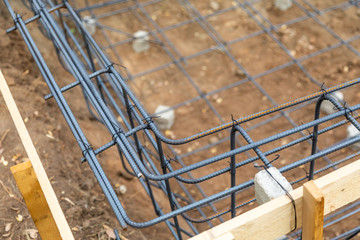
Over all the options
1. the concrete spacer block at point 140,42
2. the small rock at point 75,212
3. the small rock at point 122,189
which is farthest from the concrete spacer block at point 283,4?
the small rock at point 75,212

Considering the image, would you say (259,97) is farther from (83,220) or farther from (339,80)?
(83,220)

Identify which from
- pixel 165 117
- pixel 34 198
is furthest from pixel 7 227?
pixel 165 117

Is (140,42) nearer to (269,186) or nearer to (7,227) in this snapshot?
(7,227)

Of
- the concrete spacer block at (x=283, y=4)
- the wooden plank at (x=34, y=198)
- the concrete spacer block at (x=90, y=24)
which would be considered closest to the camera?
the wooden plank at (x=34, y=198)

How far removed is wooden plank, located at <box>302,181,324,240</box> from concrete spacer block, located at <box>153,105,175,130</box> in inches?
143

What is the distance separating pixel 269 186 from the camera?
2.43 metres

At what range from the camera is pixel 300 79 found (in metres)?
6.40

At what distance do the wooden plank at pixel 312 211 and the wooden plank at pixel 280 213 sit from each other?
5 cm

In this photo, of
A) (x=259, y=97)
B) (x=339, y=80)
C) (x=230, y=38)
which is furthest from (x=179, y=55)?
(x=339, y=80)

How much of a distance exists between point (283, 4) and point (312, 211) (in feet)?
19.8

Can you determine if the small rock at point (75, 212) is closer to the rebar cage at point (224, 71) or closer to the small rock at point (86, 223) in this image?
the small rock at point (86, 223)

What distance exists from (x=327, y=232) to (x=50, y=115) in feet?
10.9

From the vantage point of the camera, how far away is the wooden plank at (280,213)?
7.23 ft

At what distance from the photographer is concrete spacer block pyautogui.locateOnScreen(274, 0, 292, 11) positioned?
746 cm
